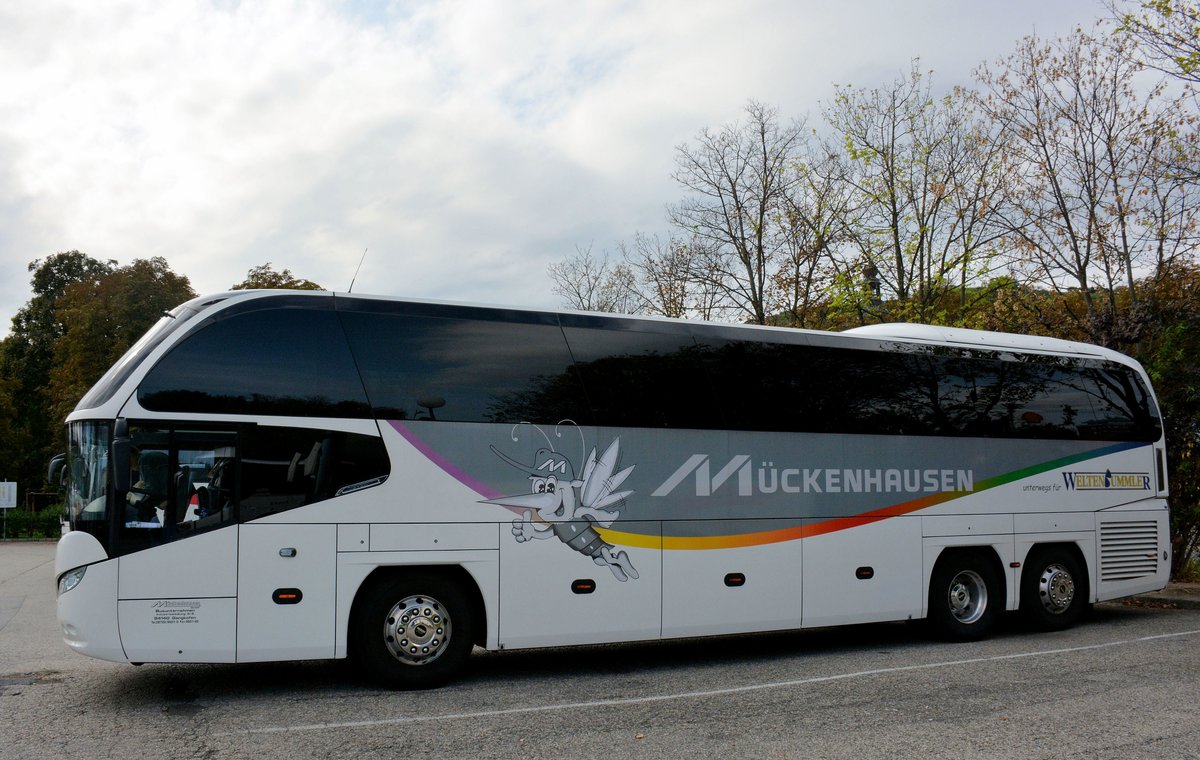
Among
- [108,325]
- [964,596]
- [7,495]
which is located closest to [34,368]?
[108,325]

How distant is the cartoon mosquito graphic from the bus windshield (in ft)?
10.7

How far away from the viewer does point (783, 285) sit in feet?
93.2

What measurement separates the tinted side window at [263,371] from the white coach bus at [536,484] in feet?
0.07

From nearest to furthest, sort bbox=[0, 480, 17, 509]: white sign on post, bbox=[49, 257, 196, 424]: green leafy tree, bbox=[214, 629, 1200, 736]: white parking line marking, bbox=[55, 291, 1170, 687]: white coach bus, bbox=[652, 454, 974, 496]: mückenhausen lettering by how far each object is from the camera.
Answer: bbox=[214, 629, 1200, 736]: white parking line marking, bbox=[55, 291, 1170, 687]: white coach bus, bbox=[652, 454, 974, 496]: mückenhausen lettering, bbox=[0, 480, 17, 509]: white sign on post, bbox=[49, 257, 196, 424]: green leafy tree

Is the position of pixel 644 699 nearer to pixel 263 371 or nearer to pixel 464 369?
pixel 464 369

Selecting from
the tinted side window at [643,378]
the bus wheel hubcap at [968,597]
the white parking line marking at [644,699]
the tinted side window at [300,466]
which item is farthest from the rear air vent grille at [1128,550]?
the tinted side window at [300,466]

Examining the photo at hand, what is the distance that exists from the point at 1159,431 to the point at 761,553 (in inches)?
279

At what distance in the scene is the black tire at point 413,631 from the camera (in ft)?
28.1

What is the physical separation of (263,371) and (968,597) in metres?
8.73

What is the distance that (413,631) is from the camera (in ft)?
28.6

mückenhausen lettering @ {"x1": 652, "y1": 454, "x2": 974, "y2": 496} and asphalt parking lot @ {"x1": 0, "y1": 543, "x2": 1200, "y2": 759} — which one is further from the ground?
mückenhausen lettering @ {"x1": 652, "y1": 454, "x2": 974, "y2": 496}

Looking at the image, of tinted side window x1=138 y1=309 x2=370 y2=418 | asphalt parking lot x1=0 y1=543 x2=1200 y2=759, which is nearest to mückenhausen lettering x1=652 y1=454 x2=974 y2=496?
asphalt parking lot x1=0 y1=543 x2=1200 y2=759

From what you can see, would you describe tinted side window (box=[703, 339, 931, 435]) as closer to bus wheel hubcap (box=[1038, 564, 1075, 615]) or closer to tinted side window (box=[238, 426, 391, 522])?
bus wheel hubcap (box=[1038, 564, 1075, 615])

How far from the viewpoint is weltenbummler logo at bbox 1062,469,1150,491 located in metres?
12.7
